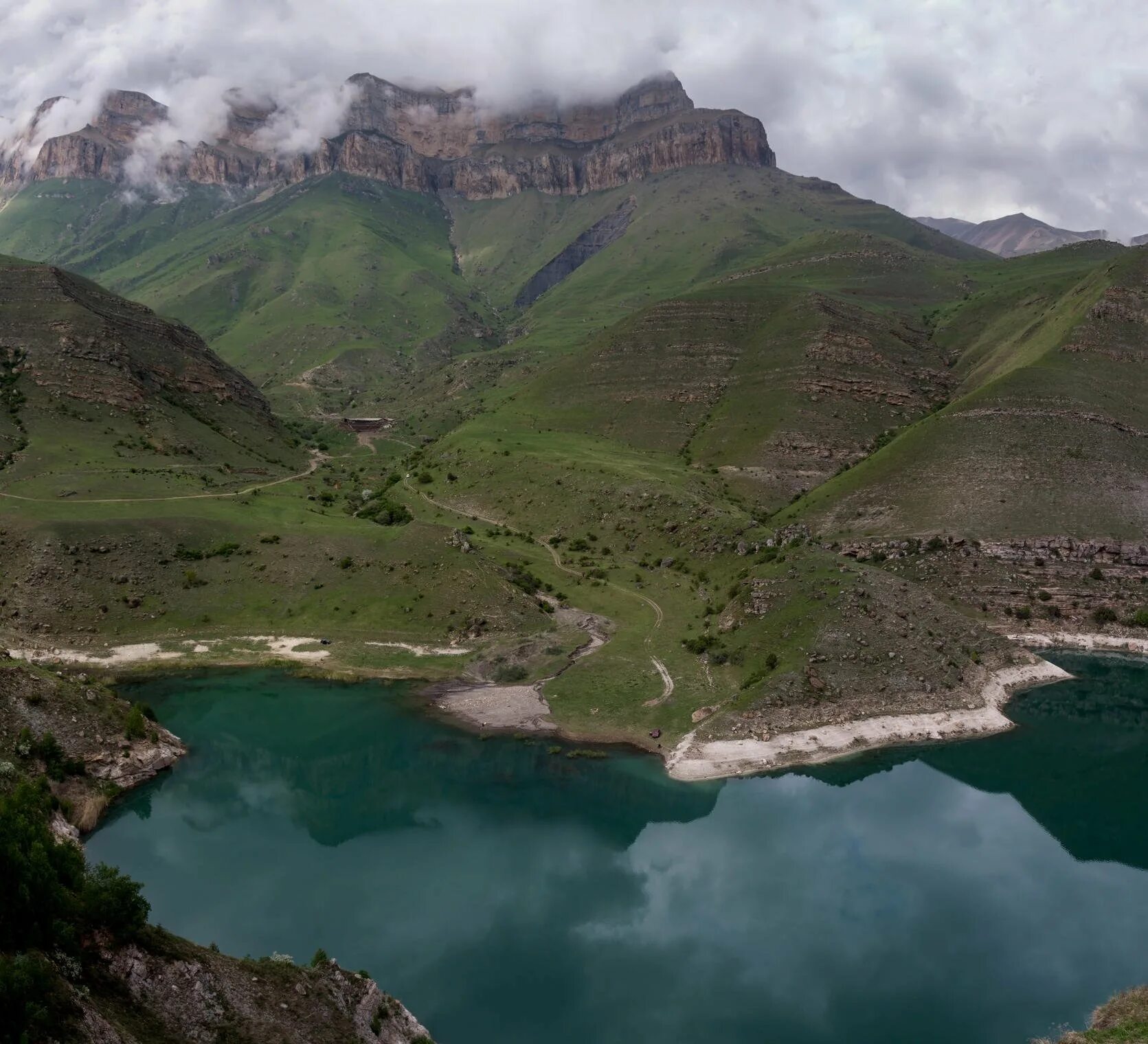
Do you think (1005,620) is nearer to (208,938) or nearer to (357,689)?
(357,689)

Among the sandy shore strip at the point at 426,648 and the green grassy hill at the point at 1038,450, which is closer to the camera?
the sandy shore strip at the point at 426,648

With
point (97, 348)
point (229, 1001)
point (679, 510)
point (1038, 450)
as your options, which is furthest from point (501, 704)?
point (97, 348)

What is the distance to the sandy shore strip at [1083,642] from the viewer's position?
259ft

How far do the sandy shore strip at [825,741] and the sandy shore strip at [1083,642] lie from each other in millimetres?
16948

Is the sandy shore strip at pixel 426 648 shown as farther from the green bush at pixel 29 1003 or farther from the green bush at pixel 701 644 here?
the green bush at pixel 29 1003

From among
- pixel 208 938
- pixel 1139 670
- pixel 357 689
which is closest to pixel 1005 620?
pixel 1139 670

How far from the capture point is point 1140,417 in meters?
104

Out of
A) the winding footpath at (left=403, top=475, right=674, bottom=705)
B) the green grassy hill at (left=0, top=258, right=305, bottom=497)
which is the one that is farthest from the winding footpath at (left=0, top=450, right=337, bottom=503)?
the winding footpath at (left=403, top=475, right=674, bottom=705)

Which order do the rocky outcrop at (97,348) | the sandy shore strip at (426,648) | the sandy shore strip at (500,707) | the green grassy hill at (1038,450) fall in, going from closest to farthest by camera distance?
the sandy shore strip at (500,707) < the sandy shore strip at (426,648) < the green grassy hill at (1038,450) < the rocky outcrop at (97,348)

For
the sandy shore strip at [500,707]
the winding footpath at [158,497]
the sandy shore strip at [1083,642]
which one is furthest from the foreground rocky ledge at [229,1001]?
the winding footpath at [158,497]

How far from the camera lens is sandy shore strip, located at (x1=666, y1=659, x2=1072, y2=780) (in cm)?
5422

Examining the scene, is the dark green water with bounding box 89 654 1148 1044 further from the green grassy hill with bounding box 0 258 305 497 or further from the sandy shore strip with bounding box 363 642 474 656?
the green grassy hill with bounding box 0 258 305 497

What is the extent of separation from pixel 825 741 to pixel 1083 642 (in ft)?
131

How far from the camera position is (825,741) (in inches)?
2254
